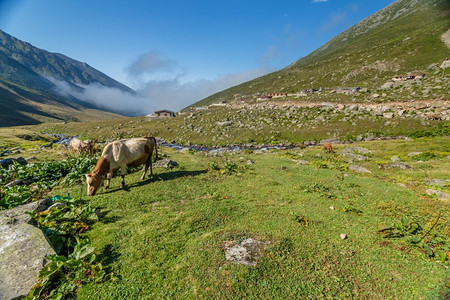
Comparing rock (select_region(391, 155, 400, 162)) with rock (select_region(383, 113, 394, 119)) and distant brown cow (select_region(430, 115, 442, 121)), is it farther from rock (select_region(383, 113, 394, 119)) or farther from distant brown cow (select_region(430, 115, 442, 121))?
distant brown cow (select_region(430, 115, 442, 121))

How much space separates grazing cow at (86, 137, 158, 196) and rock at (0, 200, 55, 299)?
165 inches

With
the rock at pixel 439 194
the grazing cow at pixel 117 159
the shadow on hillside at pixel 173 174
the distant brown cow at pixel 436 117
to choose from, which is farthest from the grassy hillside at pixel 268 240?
the distant brown cow at pixel 436 117

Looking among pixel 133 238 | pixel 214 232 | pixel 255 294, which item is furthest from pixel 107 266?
pixel 255 294

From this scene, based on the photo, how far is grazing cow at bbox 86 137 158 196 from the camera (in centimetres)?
1235

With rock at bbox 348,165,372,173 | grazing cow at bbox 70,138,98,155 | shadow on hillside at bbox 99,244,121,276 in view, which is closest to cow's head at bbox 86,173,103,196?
shadow on hillside at bbox 99,244,121,276

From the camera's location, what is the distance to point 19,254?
246 inches

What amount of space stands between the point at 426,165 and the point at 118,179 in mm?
29123

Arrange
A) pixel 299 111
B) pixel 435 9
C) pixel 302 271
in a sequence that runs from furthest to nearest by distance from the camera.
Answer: pixel 435 9, pixel 299 111, pixel 302 271

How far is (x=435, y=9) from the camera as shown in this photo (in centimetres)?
16825

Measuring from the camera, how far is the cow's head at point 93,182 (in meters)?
12.1

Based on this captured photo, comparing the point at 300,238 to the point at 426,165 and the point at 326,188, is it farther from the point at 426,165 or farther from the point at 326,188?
the point at 426,165

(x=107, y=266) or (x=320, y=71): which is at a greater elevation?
(x=320, y=71)

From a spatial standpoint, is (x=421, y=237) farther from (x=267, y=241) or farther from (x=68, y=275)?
(x=68, y=275)

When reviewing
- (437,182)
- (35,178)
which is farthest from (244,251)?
(35,178)
